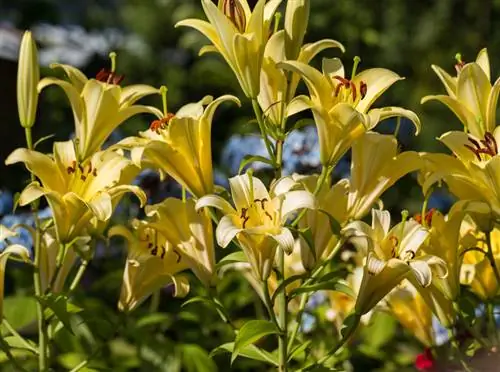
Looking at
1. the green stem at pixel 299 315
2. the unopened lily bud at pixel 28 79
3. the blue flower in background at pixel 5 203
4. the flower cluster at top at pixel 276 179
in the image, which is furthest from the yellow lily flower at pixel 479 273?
the blue flower in background at pixel 5 203

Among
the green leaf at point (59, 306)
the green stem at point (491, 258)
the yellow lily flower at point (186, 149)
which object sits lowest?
the green stem at point (491, 258)

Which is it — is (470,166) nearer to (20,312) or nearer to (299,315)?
(299,315)

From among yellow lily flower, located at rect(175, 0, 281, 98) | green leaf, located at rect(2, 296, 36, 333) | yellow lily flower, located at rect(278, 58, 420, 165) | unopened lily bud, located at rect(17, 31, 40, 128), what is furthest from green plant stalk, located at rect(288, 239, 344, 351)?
green leaf, located at rect(2, 296, 36, 333)

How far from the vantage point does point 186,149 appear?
4.10 feet

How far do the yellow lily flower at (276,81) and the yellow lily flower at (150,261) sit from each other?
22 centimetres

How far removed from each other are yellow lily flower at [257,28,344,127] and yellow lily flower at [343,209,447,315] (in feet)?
0.55

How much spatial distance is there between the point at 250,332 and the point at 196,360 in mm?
746

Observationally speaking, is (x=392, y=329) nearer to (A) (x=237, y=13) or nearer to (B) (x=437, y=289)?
(B) (x=437, y=289)

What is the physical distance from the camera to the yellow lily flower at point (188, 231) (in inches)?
50.1

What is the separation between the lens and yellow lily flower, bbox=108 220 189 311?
1306 millimetres

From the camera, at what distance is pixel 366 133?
3.95 ft

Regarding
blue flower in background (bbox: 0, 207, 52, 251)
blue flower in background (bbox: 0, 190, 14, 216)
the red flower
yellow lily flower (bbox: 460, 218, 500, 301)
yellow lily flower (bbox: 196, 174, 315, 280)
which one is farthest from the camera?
blue flower in background (bbox: 0, 190, 14, 216)

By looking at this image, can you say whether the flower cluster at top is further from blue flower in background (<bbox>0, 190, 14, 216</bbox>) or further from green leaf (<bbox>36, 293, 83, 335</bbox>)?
blue flower in background (<bbox>0, 190, 14, 216</bbox>)

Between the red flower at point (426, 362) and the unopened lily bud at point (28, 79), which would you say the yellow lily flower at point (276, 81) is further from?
the red flower at point (426, 362)
